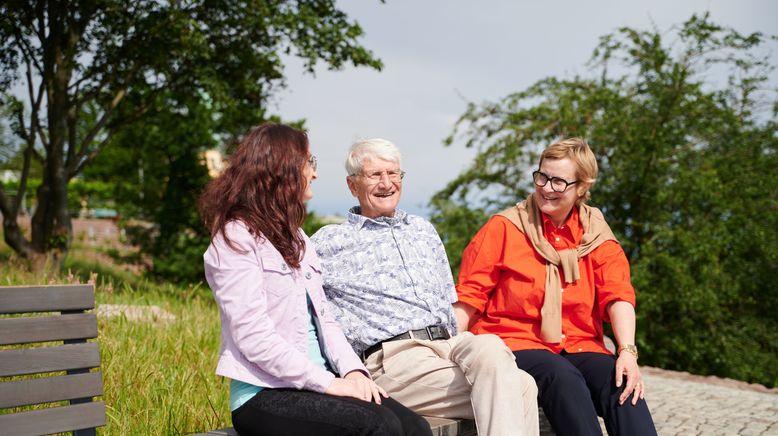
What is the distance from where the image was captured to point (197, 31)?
34.8 ft

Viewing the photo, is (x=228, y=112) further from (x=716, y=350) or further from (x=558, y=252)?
(x=558, y=252)

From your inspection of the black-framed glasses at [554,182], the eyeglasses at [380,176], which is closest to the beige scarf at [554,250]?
the black-framed glasses at [554,182]

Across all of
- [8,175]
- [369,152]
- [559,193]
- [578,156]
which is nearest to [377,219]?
[369,152]

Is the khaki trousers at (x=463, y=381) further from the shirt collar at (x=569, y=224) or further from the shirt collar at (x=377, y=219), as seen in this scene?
the shirt collar at (x=569, y=224)

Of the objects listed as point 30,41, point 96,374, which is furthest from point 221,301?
point 30,41

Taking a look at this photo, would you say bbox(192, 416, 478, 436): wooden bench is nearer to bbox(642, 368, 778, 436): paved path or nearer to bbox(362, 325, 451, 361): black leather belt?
bbox(362, 325, 451, 361): black leather belt

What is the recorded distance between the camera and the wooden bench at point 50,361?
7.97ft

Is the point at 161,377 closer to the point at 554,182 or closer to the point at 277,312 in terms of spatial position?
the point at 277,312

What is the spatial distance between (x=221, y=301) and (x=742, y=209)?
8.42m

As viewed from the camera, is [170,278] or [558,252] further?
[170,278]

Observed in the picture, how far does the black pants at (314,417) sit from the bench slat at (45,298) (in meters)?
0.65

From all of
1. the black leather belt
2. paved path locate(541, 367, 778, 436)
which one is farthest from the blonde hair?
paved path locate(541, 367, 778, 436)

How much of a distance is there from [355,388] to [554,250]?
138cm

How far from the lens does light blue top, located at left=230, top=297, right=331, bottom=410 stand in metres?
2.55
